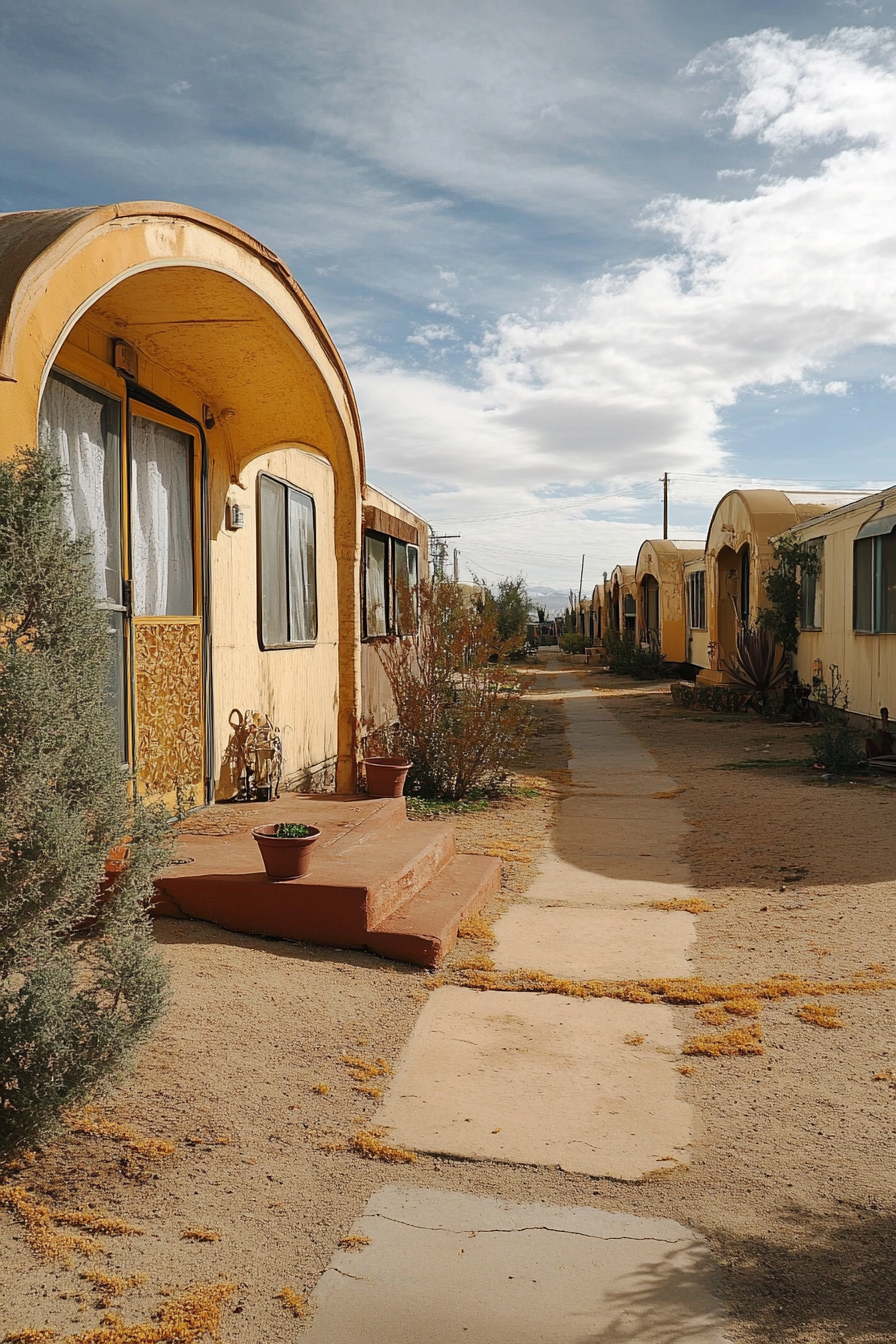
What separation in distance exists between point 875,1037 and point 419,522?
419 inches

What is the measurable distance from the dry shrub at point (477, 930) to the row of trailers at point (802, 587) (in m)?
7.52

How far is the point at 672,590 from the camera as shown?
24.8 meters

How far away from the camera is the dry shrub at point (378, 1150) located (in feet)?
8.87

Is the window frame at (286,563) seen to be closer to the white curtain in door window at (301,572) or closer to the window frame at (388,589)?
the white curtain in door window at (301,572)

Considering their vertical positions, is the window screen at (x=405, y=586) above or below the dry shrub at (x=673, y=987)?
above

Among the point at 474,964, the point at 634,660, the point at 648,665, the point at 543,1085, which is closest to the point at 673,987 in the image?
the point at 474,964

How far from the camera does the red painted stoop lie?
4.29 m

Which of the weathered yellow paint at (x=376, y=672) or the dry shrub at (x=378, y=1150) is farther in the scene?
the weathered yellow paint at (x=376, y=672)

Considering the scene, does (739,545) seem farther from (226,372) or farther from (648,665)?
(226,372)

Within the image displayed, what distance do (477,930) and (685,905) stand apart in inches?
49.7

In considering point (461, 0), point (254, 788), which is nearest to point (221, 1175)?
point (254, 788)

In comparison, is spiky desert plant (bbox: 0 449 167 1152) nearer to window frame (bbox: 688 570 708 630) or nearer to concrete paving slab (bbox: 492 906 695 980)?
concrete paving slab (bbox: 492 906 695 980)

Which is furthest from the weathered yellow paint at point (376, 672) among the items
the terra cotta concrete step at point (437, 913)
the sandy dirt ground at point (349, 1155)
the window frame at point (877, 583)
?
the window frame at point (877, 583)

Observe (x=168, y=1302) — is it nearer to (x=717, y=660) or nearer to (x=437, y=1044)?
(x=437, y=1044)
